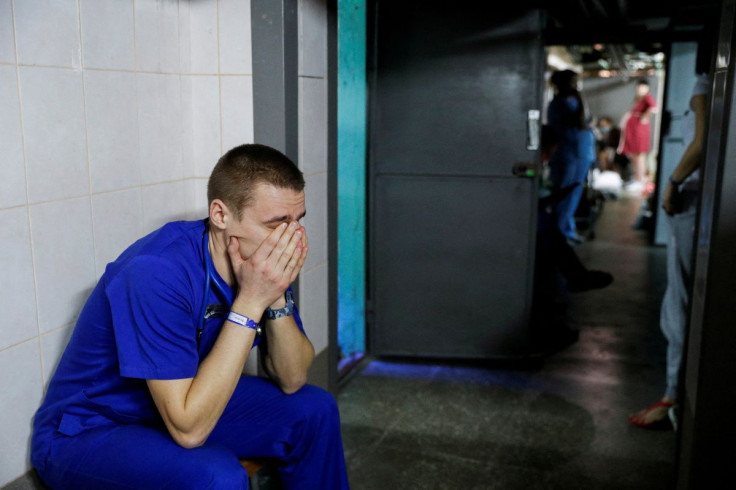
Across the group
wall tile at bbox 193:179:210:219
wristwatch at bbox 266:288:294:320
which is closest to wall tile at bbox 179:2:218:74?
wall tile at bbox 193:179:210:219

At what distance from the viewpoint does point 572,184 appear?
598cm

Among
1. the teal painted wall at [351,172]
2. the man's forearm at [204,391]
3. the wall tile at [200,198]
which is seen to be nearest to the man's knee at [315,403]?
the man's forearm at [204,391]

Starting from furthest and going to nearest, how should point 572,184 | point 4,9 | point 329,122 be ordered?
point 572,184, point 329,122, point 4,9

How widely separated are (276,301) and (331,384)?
1.16 metres

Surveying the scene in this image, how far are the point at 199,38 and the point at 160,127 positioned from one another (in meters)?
0.35

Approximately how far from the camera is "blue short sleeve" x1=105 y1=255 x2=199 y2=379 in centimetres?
158

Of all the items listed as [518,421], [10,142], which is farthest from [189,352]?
[518,421]

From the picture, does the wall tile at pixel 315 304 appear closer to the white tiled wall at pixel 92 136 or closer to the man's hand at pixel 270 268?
the white tiled wall at pixel 92 136

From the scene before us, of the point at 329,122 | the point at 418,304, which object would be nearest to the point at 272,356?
the point at 329,122

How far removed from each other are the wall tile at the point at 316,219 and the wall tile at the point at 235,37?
473 mm

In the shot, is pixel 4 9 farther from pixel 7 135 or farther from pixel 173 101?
pixel 173 101

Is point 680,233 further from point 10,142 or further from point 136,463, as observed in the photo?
point 10,142

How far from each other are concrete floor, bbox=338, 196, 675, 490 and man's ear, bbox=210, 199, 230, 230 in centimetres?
133

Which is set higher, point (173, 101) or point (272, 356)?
point (173, 101)
